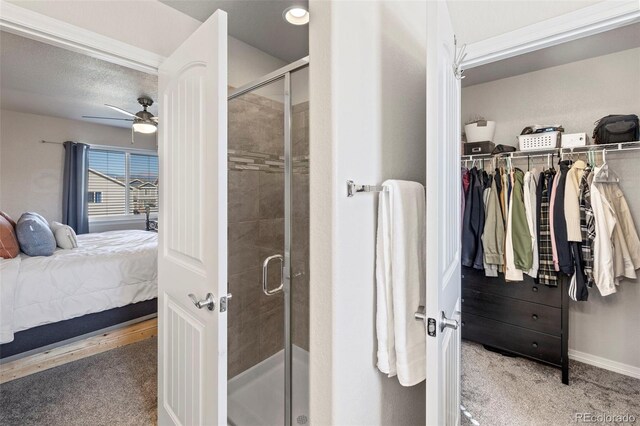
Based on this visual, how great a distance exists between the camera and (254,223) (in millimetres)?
1978

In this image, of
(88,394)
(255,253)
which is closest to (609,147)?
(255,253)

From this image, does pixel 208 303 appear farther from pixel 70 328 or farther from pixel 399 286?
pixel 70 328

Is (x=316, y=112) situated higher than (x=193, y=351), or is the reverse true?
(x=316, y=112)

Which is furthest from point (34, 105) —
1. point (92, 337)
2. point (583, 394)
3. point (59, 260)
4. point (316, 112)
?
point (583, 394)

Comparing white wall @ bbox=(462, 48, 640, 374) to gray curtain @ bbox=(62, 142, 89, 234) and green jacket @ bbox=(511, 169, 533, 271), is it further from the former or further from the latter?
gray curtain @ bbox=(62, 142, 89, 234)

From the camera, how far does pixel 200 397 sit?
1.28 metres

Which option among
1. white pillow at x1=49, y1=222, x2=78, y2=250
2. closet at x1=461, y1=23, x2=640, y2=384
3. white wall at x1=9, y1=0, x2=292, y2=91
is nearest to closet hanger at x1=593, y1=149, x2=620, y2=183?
closet at x1=461, y1=23, x2=640, y2=384

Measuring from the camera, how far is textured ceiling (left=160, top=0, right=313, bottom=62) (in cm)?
174

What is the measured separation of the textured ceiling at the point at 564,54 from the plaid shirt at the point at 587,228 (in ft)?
3.17

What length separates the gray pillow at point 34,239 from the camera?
8.75 ft

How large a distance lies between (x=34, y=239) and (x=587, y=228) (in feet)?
14.5

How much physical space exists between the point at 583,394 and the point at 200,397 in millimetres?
2496

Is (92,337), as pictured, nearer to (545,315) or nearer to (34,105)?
Result: (34,105)

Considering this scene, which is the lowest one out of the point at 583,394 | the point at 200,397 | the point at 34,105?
the point at 583,394
